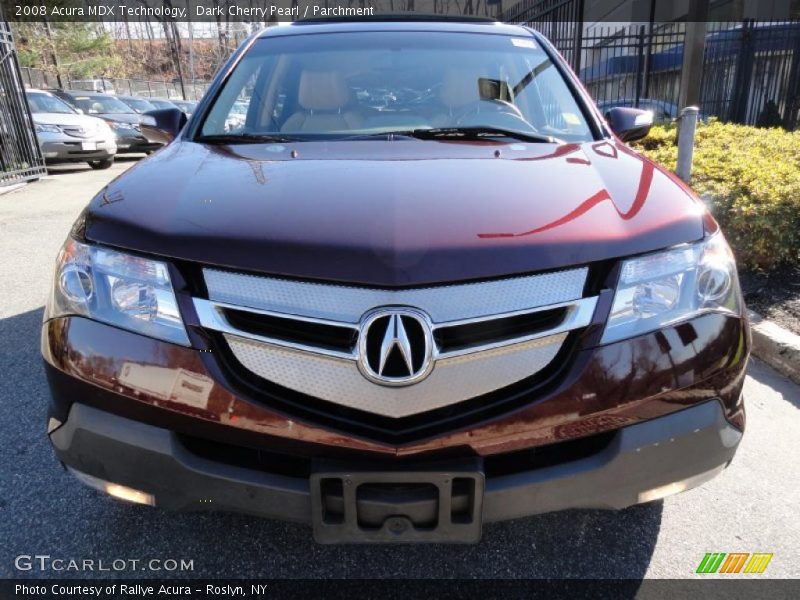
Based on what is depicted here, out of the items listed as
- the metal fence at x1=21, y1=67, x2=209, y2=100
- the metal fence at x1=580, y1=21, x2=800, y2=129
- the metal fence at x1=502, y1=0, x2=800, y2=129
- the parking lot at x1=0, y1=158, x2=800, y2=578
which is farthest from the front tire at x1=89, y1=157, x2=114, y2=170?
the metal fence at x1=21, y1=67, x2=209, y2=100

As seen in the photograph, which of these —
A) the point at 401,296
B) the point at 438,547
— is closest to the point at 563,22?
the point at 438,547

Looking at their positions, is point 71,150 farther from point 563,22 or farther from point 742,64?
point 742,64

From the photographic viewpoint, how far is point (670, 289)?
150 centimetres

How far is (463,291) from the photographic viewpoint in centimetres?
137

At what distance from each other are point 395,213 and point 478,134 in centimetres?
96

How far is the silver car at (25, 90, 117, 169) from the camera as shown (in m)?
11.2

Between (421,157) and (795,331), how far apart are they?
8.85ft

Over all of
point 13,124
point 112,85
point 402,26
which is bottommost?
point 112,85

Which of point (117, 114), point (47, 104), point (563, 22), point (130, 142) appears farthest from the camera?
point (117, 114)

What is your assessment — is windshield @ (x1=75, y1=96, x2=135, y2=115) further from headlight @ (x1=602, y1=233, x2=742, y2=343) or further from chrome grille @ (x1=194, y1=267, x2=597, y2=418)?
headlight @ (x1=602, y1=233, x2=742, y2=343)

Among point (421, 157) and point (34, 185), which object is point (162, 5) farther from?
point (421, 157)

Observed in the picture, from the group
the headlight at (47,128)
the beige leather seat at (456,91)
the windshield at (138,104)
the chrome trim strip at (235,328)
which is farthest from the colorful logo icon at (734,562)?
the windshield at (138,104)

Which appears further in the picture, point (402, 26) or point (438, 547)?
point (402, 26)

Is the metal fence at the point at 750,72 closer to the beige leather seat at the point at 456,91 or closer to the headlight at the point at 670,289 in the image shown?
the beige leather seat at the point at 456,91
